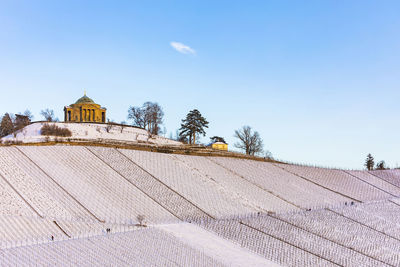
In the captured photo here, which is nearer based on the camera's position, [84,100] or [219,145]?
[84,100]

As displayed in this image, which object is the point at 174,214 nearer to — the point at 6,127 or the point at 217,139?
the point at 6,127

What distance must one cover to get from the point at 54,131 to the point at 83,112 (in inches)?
874

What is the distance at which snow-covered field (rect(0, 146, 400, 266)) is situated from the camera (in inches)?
856

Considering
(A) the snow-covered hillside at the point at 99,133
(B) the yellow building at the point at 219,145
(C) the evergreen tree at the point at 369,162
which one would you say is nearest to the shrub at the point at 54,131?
(A) the snow-covered hillside at the point at 99,133

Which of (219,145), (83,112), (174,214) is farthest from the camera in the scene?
(219,145)

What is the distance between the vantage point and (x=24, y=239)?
2188 cm

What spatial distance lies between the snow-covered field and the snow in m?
0.08

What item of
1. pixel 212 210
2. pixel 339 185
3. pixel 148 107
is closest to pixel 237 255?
pixel 212 210

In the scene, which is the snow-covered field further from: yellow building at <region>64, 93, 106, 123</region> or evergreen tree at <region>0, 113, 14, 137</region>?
yellow building at <region>64, 93, 106, 123</region>

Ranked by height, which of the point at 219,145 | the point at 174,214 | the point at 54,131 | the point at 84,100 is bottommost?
the point at 174,214

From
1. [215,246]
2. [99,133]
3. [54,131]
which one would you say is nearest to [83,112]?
[99,133]

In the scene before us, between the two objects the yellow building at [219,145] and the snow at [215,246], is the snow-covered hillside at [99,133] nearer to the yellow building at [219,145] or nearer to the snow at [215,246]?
the yellow building at [219,145]

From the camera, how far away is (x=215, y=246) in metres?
24.3

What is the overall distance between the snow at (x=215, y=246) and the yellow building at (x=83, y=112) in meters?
66.9
